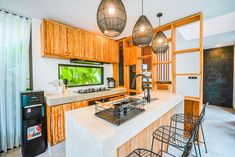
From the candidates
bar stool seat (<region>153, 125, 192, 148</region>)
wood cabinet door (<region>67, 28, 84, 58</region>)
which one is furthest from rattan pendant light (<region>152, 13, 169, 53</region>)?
wood cabinet door (<region>67, 28, 84, 58</region>)

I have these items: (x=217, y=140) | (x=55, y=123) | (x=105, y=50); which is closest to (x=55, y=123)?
(x=55, y=123)

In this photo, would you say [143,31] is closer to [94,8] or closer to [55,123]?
[94,8]

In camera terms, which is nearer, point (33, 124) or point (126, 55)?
point (33, 124)

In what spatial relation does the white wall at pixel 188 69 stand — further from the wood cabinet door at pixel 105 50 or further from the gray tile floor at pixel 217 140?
the wood cabinet door at pixel 105 50

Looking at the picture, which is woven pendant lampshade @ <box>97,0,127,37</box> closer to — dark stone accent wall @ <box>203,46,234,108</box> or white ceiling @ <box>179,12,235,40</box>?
white ceiling @ <box>179,12,235,40</box>

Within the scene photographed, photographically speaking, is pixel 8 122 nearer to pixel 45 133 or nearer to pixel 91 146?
pixel 45 133

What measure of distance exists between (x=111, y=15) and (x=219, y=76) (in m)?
5.89

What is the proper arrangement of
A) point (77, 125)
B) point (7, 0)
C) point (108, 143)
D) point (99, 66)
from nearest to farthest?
point (108, 143), point (77, 125), point (7, 0), point (99, 66)

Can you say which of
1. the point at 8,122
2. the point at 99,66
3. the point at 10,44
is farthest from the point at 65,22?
the point at 8,122

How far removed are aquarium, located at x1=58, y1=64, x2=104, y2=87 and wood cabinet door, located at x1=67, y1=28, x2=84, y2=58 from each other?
17.6 inches

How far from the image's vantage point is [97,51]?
10.6ft

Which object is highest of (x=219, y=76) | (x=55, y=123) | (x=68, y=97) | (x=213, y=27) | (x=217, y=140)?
(x=213, y=27)

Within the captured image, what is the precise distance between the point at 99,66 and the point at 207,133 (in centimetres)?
332

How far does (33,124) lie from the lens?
2.04m
